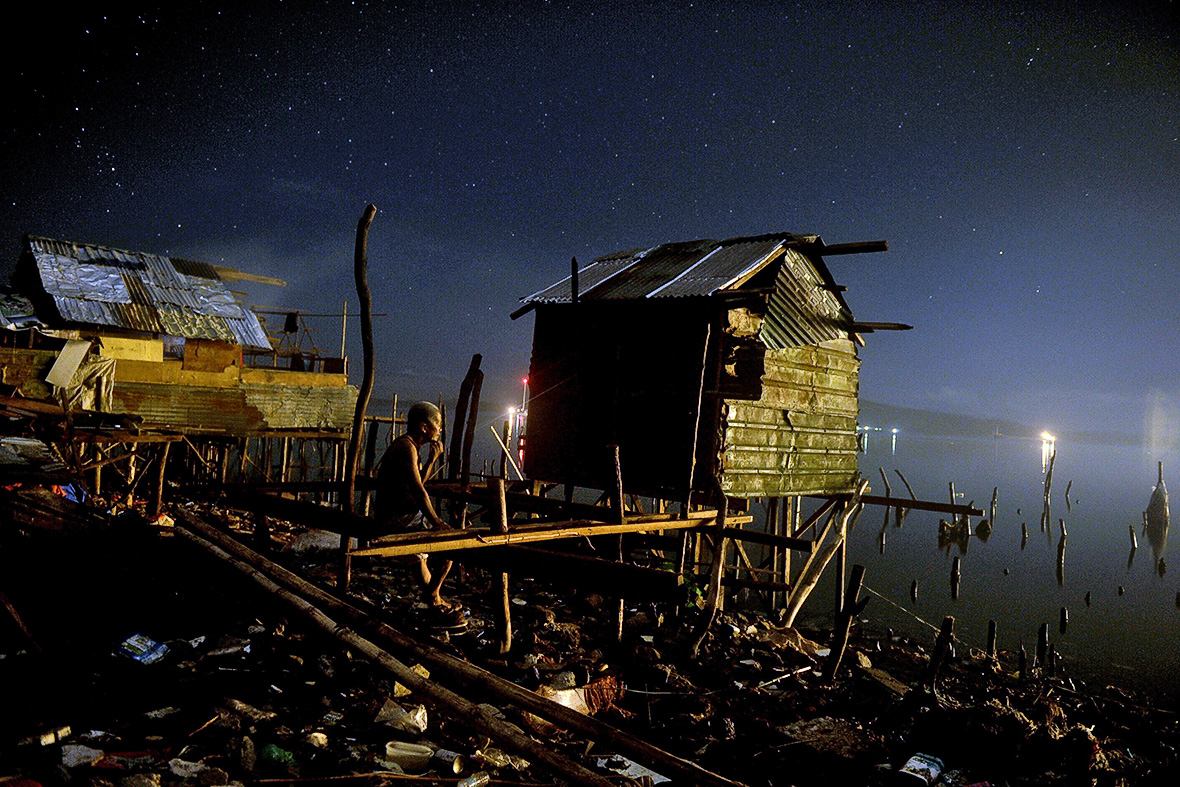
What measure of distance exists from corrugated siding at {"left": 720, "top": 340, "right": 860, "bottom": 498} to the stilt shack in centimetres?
4

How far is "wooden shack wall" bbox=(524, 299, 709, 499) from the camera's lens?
37.8ft

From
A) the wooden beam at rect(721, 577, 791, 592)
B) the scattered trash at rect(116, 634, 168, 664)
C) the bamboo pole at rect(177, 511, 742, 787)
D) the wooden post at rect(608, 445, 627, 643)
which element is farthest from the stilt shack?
the scattered trash at rect(116, 634, 168, 664)

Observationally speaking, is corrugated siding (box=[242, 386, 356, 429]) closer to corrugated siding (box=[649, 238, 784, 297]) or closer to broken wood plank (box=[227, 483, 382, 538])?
corrugated siding (box=[649, 238, 784, 297])

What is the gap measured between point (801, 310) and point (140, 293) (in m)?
23.9

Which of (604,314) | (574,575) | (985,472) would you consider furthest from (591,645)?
(985,472)

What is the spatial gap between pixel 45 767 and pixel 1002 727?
993 cm

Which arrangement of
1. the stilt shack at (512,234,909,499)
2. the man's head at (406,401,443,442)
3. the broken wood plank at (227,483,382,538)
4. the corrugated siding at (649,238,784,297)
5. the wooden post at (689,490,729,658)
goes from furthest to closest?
1. the stilt shack at (512,234,909,499)
2. the corrugated siding at (649,238,784,297)
3. the wooden post at (689,490,729,658)
4. the man's head at (406,401,443,442)
5. the broken wood plank at (227,483,382,538)

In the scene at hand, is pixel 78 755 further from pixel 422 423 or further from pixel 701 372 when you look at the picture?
pixel 701 372

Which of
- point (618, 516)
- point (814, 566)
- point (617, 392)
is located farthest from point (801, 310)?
point (618, 516)

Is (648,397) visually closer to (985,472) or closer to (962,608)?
(962,608)

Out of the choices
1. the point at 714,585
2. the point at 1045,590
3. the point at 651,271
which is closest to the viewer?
the point at 714,585

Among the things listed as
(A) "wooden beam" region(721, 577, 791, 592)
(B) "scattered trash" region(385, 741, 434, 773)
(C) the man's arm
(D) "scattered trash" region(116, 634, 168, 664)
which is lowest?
(A) "wooden beam" region(721, 577, 791, 592)

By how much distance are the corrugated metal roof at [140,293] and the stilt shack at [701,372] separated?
1601 cm

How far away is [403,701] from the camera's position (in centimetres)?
529
